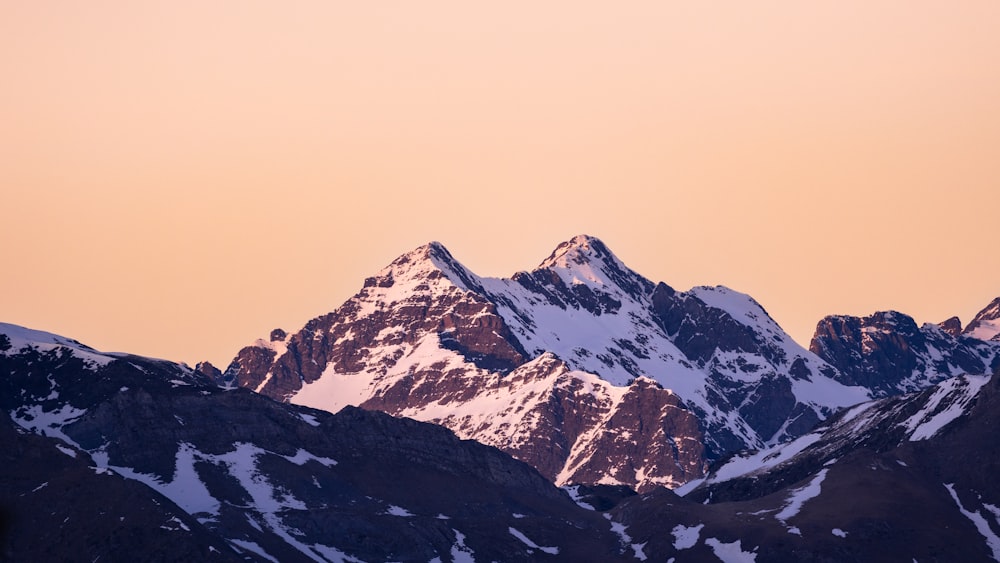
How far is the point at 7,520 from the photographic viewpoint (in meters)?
33.3
